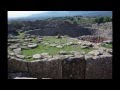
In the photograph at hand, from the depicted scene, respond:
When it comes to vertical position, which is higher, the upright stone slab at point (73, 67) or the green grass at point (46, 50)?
the green grass at point (46, 50)

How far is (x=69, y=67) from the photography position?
505 centimetres

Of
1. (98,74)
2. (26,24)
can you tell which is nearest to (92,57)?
(98,74)

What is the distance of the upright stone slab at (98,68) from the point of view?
5.02 metres

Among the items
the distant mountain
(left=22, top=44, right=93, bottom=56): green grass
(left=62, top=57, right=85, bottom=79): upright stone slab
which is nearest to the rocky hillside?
the distant mountain

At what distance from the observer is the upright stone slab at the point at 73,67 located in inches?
198

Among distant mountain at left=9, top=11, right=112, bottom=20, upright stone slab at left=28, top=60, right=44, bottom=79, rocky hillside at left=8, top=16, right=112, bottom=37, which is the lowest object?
upright stone slab at left=28, top=60, right=44, bottom=79

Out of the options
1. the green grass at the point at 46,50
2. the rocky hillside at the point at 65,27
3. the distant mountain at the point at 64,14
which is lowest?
the green grass at the point at 46,50

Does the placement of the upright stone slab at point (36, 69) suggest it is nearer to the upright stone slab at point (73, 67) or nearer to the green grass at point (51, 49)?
the green grass at point (51, 49)

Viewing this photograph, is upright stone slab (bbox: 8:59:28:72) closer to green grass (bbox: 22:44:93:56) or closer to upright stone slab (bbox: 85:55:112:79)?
green grass (bbox: 22:44:93:56)

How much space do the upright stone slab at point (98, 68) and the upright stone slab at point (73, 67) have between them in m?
0.08

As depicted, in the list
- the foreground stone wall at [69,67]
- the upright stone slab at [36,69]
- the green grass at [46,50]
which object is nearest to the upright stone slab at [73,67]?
the foreground stone wall at [69,67]

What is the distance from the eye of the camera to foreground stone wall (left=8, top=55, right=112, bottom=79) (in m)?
5.00

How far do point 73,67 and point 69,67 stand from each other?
0.06 m
